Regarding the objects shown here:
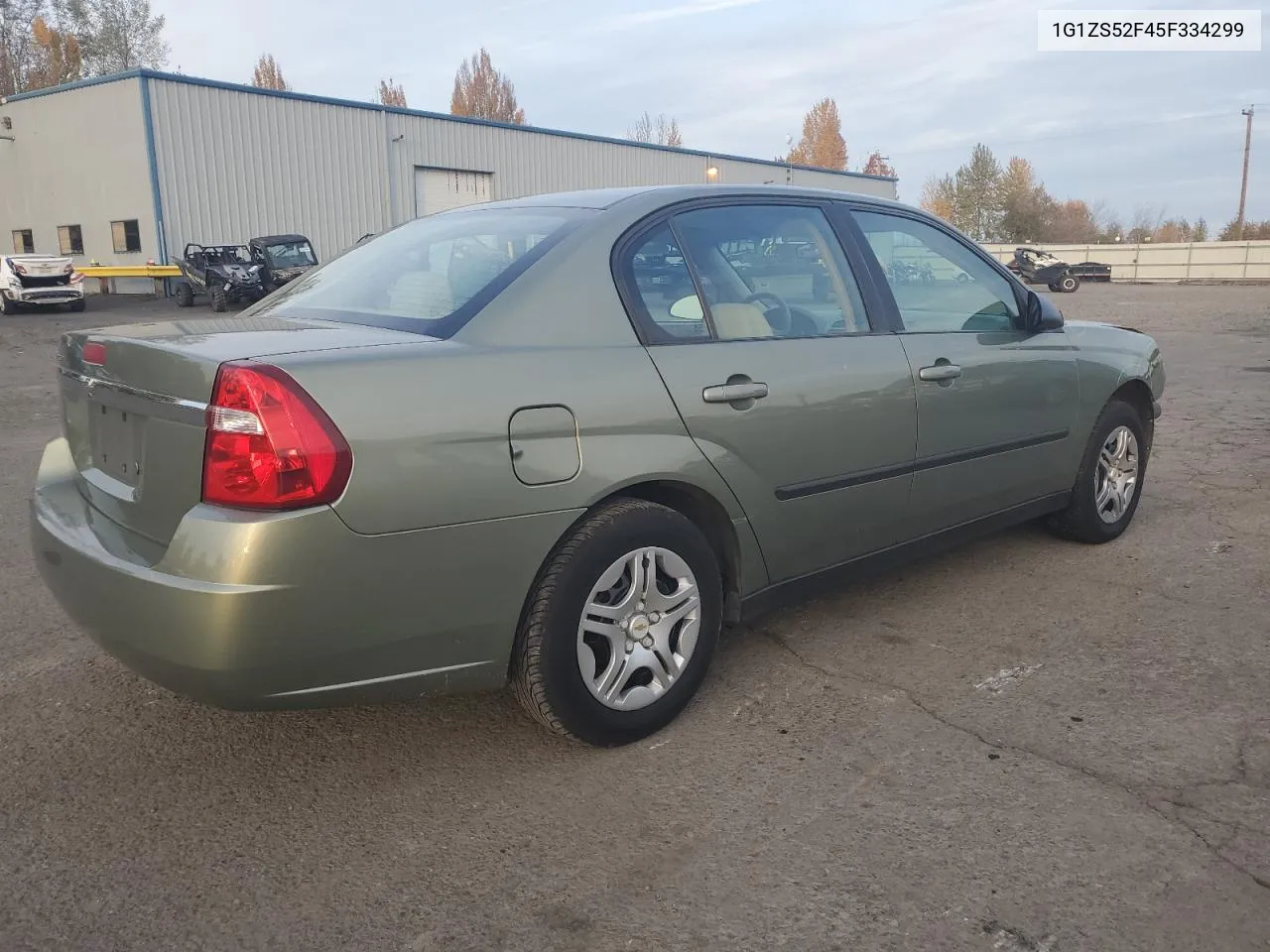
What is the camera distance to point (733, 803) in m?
2.55

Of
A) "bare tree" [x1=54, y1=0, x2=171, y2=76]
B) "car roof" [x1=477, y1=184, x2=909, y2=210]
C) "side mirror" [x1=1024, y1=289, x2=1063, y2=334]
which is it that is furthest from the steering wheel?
"bare tree" [x1=54, y1=0, x2=171, y2=76]

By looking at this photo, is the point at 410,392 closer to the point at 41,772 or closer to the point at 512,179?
the point at 41,772

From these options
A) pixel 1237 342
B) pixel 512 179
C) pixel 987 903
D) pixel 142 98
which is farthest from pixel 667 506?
pixel 512 179

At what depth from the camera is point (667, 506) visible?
2871 mm

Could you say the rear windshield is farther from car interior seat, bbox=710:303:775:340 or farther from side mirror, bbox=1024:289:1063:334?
side mirror, bbox=1024:289:1063:334

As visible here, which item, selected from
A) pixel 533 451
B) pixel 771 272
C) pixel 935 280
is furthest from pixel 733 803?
pixel 935 280

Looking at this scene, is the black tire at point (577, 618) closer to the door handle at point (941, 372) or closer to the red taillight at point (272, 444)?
the red taillight at point (272, 444)

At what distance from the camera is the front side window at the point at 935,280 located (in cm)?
368

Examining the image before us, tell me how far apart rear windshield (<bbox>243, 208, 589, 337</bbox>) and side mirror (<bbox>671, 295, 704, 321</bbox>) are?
1.30ft

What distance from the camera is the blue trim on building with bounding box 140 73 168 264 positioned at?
23500 mm

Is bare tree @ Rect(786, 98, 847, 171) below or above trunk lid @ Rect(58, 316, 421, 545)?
above

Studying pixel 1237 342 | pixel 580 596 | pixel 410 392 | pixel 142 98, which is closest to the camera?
pixel 410 392

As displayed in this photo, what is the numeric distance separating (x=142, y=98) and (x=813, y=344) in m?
25.1

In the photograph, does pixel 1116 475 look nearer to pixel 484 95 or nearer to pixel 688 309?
pixel 688 309
